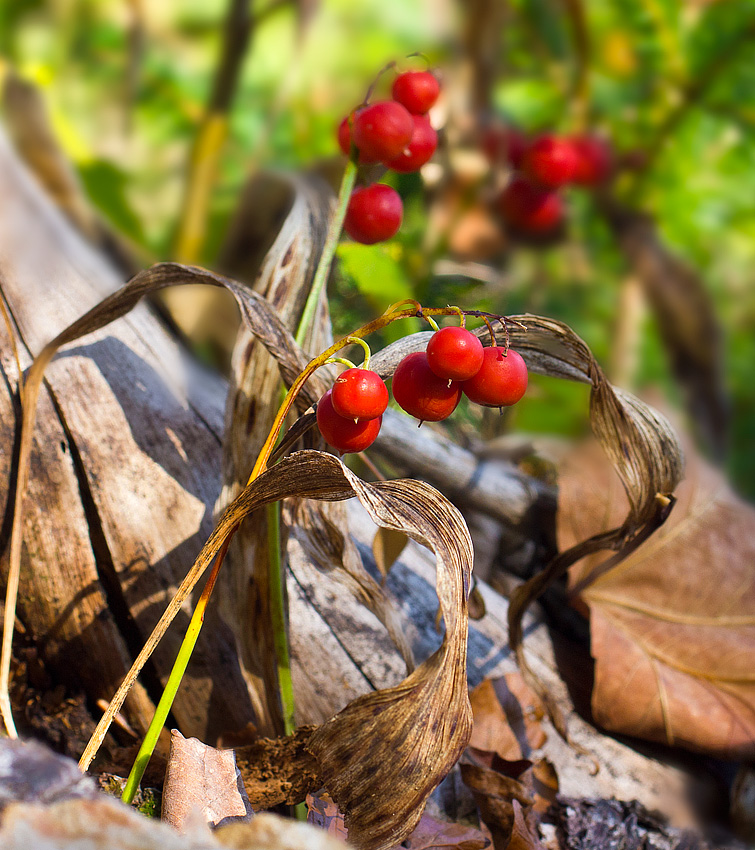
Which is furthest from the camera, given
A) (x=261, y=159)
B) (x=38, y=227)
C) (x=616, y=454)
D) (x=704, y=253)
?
(x=704, y=253)

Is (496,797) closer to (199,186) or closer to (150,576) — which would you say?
Result: (150,576)

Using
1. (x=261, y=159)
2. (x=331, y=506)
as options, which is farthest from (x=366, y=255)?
(x=331, y=506)

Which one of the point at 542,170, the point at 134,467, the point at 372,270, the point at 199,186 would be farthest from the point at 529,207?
the point at 134,467

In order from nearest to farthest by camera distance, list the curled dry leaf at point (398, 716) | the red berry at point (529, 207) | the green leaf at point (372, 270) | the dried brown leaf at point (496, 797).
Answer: the curled dry leaf at point (398, 716) < the dried brown leaf at point (496, 797) < the green leaf at point (372, 270) < the red berry at point (529, 207)

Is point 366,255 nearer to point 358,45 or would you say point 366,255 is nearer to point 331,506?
point 331,506

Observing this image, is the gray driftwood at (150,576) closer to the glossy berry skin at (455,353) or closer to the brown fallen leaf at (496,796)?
the brown fallen leaf at (496,796)

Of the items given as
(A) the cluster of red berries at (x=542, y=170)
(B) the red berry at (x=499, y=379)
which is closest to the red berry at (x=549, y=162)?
(A) the cluster of red berries at (x=542, y=170)

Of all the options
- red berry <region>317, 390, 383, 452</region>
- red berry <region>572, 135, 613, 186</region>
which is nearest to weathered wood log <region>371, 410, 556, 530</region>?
red berry <region>317, 390, 383, 452</region>

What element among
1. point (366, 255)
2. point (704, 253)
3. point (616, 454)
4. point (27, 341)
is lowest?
point (704, 253)
